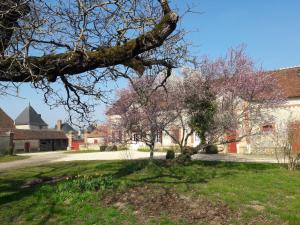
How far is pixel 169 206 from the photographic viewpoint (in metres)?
8.74

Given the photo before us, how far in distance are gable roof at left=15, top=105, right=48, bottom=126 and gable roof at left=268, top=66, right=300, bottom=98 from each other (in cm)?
5530

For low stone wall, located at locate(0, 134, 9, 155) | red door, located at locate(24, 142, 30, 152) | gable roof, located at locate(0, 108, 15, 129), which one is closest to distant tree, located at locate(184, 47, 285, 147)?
low stone wall, located at locate(0, 134, 9, 155)

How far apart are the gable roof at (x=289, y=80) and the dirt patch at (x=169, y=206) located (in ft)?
71.7

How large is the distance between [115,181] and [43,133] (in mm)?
53409

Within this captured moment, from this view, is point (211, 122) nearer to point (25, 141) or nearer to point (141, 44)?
point (141, 44)

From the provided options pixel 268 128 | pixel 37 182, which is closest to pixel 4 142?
pixel 268 128

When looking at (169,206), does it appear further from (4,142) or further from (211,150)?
(4,142)

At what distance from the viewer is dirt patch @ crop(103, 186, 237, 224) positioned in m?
7.92

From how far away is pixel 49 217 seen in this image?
8.42 meters

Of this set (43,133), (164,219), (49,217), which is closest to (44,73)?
(49,217)

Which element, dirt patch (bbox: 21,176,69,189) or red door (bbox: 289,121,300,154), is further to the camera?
red door (bbox: 289,121,300,154)

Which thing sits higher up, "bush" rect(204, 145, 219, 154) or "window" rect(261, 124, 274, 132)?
"window" rect(261, 124, 274, 132)

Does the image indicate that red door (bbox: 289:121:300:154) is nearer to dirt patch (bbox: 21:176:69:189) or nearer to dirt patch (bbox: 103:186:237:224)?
dirt patch (bbox: 103:186:237:224)

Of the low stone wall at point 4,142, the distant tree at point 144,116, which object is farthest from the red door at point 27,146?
the distant tree at point 144,116
